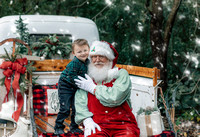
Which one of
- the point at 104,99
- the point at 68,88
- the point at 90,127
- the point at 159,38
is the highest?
the point at 159,38

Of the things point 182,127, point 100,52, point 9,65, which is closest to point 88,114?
point 100,52

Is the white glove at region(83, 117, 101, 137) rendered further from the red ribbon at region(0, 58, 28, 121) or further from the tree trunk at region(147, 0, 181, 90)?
the tree trunk at region(147, 0, 181, 90)

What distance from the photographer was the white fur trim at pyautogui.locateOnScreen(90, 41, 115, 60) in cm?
358

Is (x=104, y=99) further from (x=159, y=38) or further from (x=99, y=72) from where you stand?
(x=159, y=38)

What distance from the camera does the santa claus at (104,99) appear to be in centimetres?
338

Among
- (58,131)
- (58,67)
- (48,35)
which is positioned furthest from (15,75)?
(48,35)

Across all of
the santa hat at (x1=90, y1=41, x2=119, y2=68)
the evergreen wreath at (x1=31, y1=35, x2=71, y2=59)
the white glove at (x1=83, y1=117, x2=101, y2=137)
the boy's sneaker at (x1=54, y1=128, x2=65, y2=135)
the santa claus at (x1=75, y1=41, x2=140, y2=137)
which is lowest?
the boy's sneaker at (x1=54, y1=128, x2=65, y2=135)

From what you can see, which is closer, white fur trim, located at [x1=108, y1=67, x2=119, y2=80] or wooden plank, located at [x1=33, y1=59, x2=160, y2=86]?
white fur trim, located at [x1=108, y1=67, x2=119, y2=80]

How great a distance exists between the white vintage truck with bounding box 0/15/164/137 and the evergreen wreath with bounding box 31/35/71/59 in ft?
1.30

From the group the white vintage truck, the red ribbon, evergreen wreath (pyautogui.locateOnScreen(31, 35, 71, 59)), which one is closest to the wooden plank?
the white vintage truck

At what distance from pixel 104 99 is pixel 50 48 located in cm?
266

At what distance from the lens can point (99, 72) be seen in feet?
11.8

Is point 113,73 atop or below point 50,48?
below

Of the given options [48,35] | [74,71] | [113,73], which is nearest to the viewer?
[113,73]
